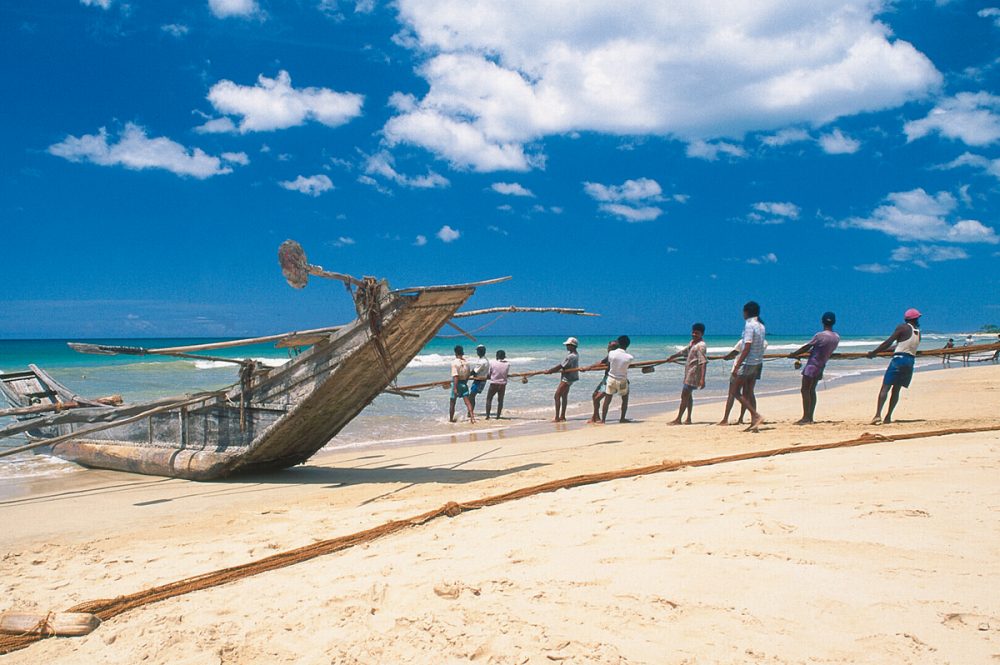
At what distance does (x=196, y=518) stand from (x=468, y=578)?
3.37 m

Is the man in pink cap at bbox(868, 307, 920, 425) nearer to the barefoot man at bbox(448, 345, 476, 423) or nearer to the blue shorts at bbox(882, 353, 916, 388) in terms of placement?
the blue shorts at bbox(882, 353, 916, 388)

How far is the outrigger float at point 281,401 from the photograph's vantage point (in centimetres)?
625

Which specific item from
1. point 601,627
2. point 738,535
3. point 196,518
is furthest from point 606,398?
point 601,627

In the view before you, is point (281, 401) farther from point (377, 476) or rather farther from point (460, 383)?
point (460, 383)

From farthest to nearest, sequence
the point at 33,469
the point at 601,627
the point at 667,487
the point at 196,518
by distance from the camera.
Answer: the point at 33,469 < the point at 196,518 < the point at 667,487 < the point at 601,627

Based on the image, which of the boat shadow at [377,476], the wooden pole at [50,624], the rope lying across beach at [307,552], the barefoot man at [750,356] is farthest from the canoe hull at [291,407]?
the barefoot man at [750,356]

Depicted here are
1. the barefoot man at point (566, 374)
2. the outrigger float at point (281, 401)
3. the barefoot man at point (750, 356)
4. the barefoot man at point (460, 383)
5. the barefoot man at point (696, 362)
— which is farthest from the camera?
the barefoot man at point (460, 383)

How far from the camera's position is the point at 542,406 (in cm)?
1642

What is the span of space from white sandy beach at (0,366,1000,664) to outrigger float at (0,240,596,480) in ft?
3.22

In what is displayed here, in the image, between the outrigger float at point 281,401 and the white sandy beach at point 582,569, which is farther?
the outrigger float at point 281,401

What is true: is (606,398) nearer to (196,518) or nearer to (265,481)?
(265,481)

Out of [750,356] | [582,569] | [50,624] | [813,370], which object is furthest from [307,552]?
[813,370]

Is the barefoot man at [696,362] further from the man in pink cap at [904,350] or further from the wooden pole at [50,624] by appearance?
the wooden pole at [50,624]

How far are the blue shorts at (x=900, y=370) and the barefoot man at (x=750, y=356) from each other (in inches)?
60.8
